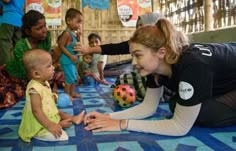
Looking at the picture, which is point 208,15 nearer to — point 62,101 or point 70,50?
point 70,50

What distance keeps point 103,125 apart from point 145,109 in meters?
0.36

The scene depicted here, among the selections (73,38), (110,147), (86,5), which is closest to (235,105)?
(110,147)

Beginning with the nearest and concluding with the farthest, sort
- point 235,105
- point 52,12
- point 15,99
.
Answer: point 235,105
point 15,99
point 52,12

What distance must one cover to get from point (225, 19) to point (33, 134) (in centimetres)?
302

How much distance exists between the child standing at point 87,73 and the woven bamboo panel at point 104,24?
1.88m

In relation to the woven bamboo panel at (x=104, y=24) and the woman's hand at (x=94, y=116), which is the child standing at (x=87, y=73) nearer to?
the woven bamboo panel at (x=104, y=24)

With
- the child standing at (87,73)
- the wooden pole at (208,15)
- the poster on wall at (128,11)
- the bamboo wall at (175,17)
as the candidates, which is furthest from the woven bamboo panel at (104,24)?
the wooden pole at (208,15)

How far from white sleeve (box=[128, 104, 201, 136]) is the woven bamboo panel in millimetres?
4794

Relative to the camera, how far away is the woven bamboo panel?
19.9 ft

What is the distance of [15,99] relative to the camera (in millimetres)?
2418

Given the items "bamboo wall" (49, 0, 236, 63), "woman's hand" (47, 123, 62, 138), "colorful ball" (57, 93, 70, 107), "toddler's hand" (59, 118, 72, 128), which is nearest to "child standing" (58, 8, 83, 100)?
"colorful ball" (57, 93, 70, 107)

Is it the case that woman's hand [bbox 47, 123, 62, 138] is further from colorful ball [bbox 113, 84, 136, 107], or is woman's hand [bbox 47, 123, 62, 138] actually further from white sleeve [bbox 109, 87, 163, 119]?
colorful ball [bbox 113, 84, 136, 107]

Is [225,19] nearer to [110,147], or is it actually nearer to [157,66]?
[157,66]

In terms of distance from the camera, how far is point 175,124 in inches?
52.8
